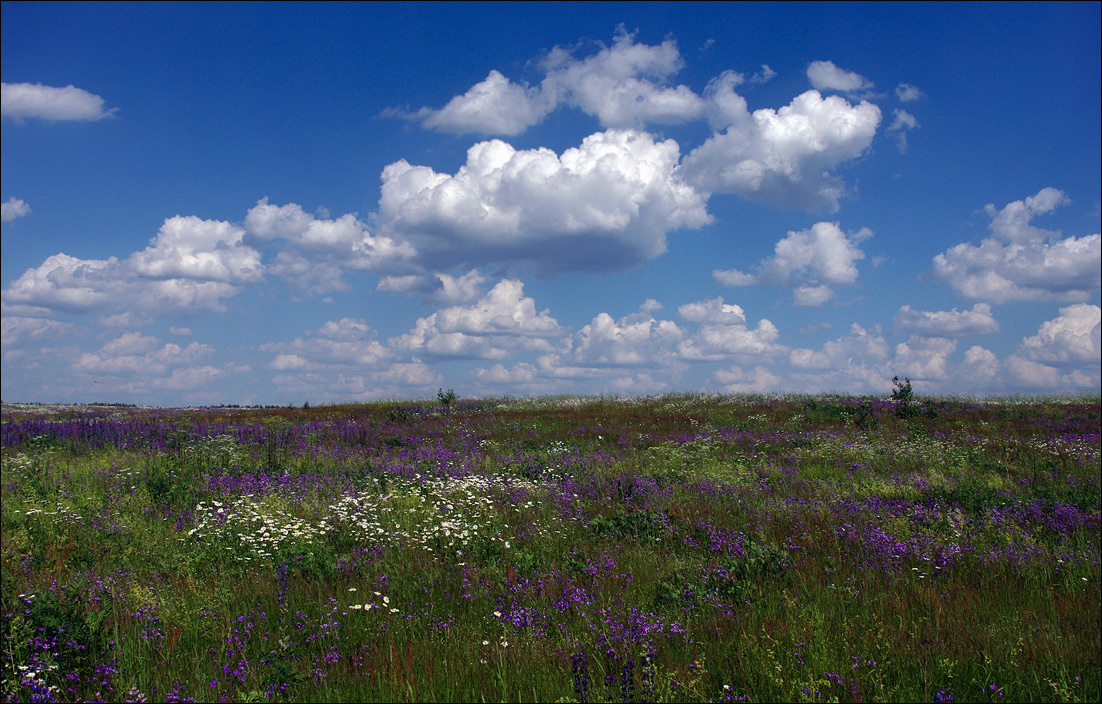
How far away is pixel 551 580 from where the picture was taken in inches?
221

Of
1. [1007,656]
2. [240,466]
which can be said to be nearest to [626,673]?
[1007,656]

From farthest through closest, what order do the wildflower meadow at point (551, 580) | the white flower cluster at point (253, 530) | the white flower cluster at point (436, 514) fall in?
the white flower cluster at point (436, 514) → the white flower cluster at point (253, 530) → the wildflower meadow at point (551, 580)

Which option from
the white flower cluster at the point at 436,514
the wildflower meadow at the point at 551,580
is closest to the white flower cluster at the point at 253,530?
the wildflower meadow at the point at 551,580

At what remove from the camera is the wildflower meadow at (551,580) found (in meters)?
3.84

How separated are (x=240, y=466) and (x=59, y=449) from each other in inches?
315

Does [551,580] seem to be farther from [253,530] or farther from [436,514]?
[253,530]

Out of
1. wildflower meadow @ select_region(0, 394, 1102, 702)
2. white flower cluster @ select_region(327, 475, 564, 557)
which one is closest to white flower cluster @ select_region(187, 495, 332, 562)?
wildflower meadow @ select_region(0, 394, 1102, 702)

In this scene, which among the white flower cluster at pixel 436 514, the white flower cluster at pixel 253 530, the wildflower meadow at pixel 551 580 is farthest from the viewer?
the white flower cluster at pixel 436 514

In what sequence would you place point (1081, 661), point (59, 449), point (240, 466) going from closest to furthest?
point (1081, 661), point (240, 466), point (59, 449)

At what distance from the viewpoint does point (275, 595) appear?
5.46 metres

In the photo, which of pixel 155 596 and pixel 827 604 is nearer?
pixel 827 604

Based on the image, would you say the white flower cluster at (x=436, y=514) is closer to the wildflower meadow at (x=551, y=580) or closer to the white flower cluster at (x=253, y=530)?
the wildflower meadow at (x=551, y=580)

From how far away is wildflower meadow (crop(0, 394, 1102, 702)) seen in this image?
12.6ft

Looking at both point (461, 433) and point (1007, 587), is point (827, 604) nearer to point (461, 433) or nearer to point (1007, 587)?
point (1007, 587)
